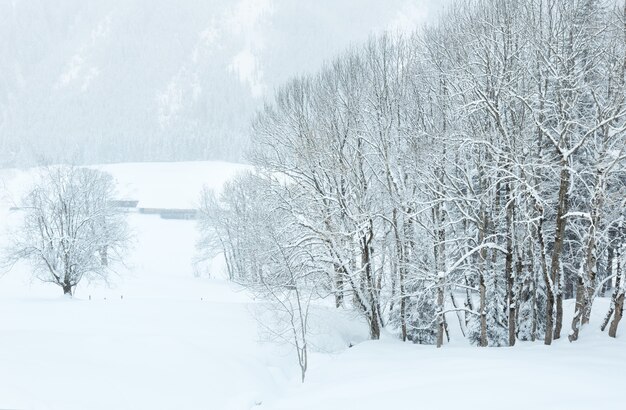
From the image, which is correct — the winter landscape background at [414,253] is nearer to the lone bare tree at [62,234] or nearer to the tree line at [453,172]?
the tree line at [453,172]

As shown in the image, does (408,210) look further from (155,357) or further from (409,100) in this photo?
(155,357)

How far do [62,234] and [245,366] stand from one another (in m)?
20.4

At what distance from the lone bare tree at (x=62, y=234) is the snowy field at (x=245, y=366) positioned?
393cm

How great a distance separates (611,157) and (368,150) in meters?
9.17

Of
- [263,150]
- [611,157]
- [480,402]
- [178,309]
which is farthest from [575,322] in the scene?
[178,309]

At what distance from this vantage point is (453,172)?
19062 millimetres

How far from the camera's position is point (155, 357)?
1571 cm

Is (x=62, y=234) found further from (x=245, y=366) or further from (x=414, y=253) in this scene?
(x=414, y=253)

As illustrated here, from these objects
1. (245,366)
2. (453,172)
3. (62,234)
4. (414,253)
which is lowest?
(245,366)

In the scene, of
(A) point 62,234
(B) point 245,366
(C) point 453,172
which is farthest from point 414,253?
(A) point 62,234

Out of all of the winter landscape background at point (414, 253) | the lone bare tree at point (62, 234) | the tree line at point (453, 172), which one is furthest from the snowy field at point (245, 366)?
the lone bare tree at point (62, 234)

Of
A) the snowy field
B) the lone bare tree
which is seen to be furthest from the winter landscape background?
the lone bare tree

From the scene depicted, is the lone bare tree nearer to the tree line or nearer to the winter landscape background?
the winter landscape background

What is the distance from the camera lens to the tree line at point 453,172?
1347 cm
